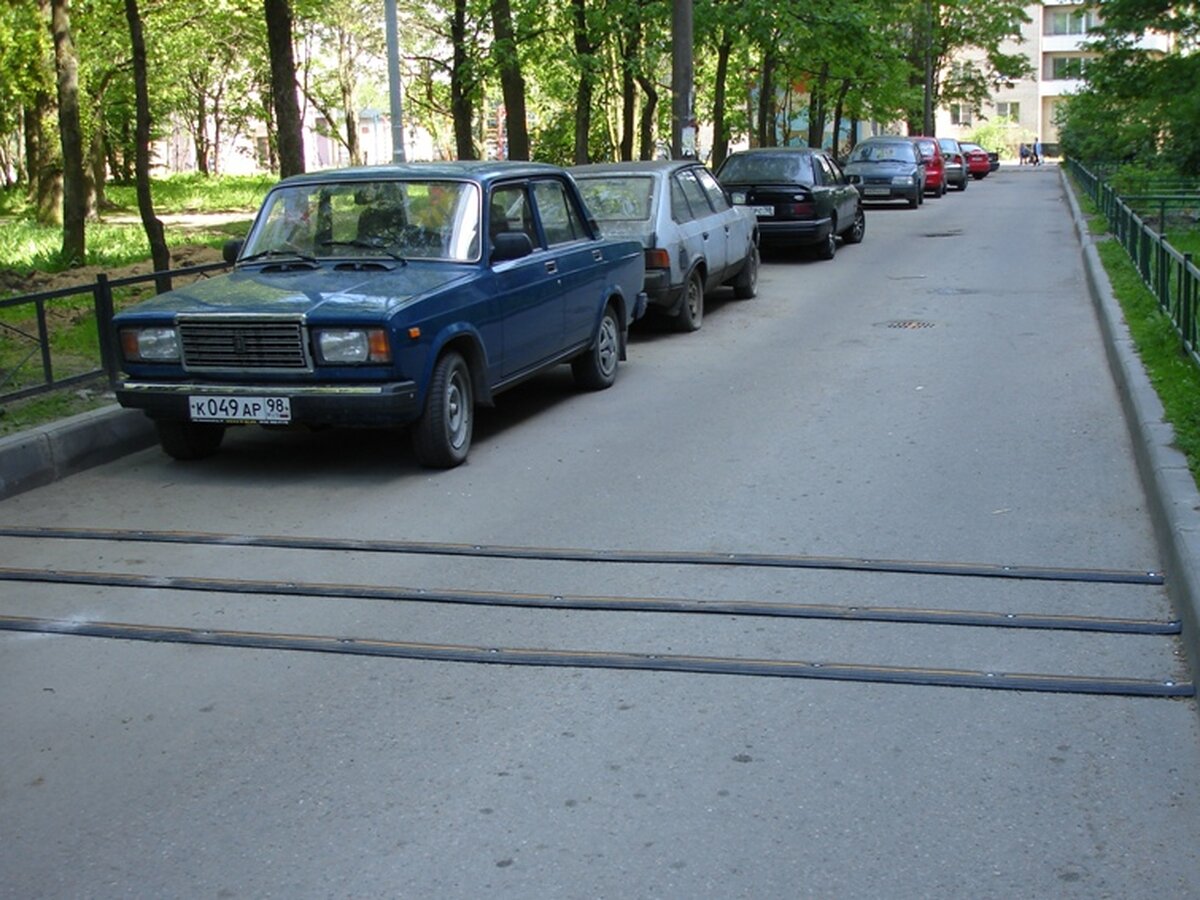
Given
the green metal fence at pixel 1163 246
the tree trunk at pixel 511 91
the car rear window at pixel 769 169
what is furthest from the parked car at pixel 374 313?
the tree trunk at pixel 511 91

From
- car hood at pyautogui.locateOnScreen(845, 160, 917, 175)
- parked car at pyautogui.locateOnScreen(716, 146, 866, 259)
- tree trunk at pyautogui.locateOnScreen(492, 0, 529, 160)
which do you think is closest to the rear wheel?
parked car at pyautogui.locateOnScreen(716, 146, 866, 259)

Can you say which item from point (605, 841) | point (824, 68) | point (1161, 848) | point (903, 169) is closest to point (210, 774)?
point (605, 841)

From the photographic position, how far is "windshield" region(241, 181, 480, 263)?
919 centimetres

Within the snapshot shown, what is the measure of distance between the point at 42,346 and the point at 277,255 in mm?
1868

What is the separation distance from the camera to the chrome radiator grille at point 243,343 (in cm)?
813

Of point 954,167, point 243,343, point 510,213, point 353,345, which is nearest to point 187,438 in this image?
point 243,343

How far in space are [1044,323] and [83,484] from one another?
9665 mm

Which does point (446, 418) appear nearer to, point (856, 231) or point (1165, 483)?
point (1165, 483)

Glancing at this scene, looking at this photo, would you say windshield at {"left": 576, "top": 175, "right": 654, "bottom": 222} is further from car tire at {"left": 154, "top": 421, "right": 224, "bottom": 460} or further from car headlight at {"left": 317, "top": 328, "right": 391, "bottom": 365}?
car headlight at {"left": 317, "top": 328, "right": 391, "bottom": 365}

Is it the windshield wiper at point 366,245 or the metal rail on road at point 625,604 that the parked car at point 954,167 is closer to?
the windshield wiper at point 366,245

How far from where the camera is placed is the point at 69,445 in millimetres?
8883

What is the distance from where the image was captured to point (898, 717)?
481cm

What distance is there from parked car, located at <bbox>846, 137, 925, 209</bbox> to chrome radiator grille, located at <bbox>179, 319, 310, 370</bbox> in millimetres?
26966

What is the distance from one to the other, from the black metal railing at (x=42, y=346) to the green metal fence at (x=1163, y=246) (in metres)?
7.13
